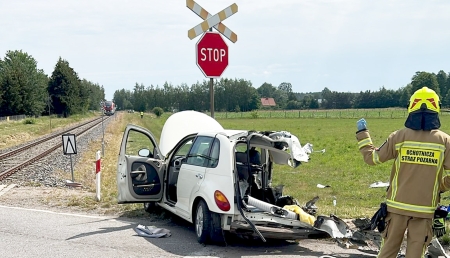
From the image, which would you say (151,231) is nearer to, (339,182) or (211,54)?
(211,54)

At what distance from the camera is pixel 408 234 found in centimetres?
496

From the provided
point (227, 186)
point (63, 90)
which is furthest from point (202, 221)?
point (63, 90)

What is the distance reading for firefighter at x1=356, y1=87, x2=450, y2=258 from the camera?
4.84 meters

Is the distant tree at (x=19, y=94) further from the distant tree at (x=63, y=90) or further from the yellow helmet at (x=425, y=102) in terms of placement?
the yellow helmet at (x=425, y=102)

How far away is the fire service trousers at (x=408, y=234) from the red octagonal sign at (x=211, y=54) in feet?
16.9

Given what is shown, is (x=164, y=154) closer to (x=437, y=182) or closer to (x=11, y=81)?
(x=437, y=182)

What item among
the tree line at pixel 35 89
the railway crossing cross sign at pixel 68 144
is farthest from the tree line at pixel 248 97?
the railway crossing cross sign at pixel 68 144

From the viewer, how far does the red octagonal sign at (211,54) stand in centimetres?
935

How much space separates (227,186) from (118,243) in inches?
74.7

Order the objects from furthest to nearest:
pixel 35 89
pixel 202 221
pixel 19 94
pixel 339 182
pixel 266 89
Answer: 1. pixel 266 89
2. pixel 35 89
3. pixel 19 94
4. pixel 339 182
5. pixel 202 221

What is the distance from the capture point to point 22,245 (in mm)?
7289

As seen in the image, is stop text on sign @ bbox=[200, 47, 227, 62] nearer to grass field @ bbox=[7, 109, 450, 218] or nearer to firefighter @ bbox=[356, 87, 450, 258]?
grass field @ bbox=[7, 109, 450, 218]

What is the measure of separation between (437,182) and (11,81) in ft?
244

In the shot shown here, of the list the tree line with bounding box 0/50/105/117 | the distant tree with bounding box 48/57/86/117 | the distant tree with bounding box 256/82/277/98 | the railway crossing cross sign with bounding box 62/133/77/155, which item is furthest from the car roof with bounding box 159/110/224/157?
the distant tree with bounding box 256/82/277/98
